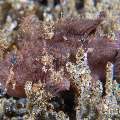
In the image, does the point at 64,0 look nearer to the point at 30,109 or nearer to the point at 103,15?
the point at 103,15

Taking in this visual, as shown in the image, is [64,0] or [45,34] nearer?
[45,34]

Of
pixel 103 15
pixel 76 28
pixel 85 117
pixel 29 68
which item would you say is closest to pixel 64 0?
pixel 103 15

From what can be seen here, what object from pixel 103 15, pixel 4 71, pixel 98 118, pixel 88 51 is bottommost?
pixel 98 118

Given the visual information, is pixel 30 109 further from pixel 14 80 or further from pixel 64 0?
pixel 64 0

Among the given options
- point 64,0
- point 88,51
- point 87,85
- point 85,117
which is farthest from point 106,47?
point 64,0

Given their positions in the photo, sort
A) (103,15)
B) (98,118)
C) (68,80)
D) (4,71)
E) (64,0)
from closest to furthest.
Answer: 1. (98,118)
2. (68,80)
3. (4,71)
4. (103,15)
5. (64,0)

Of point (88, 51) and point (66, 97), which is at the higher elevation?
point (88, 51)

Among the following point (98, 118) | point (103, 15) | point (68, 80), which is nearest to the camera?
point (98, 118)
